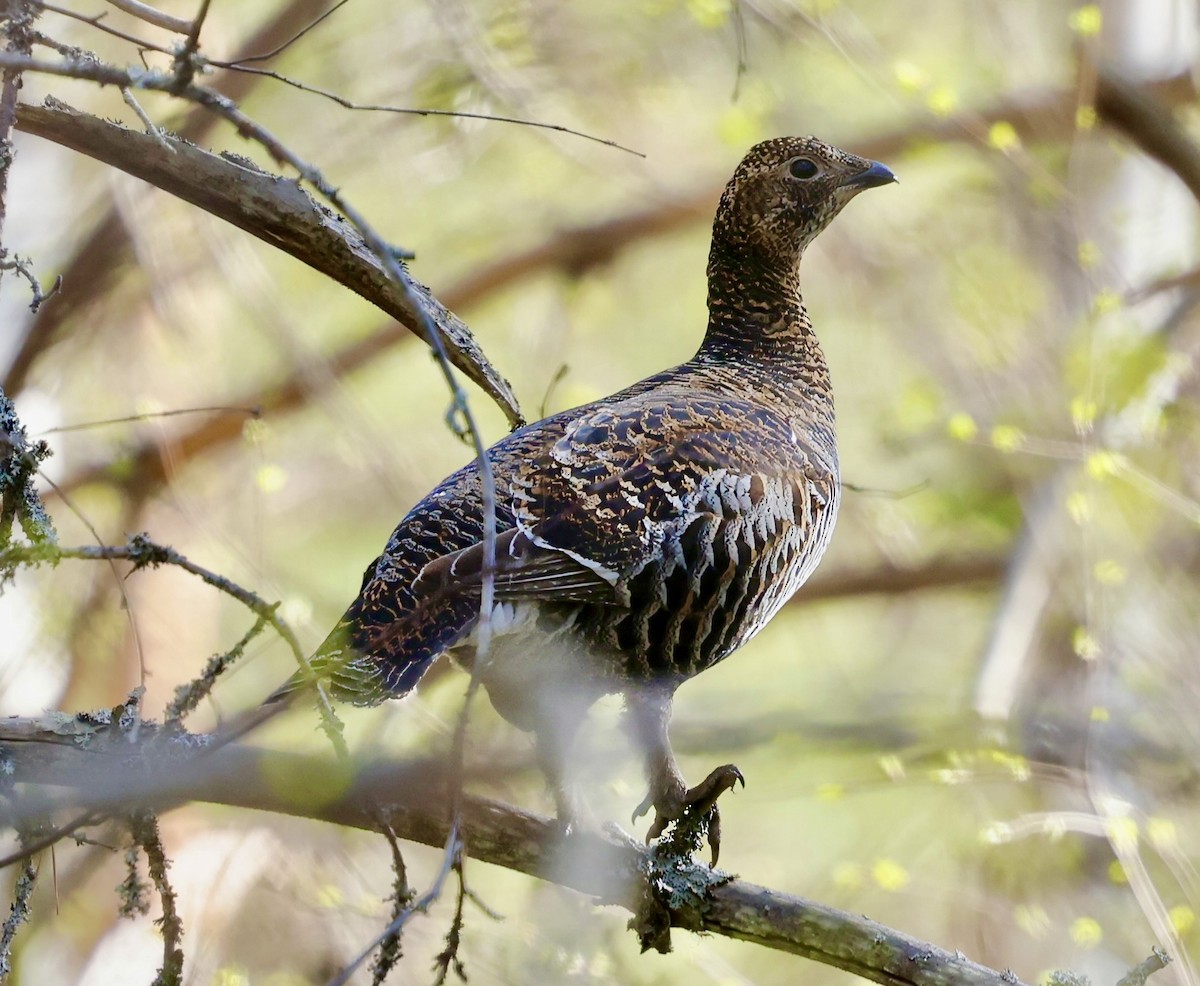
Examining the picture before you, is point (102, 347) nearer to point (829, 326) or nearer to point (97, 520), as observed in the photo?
point (97, 520)

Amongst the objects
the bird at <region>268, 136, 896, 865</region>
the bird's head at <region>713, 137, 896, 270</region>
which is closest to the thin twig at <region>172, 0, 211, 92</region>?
the bird at <region>268, 136, 896, 865</region>

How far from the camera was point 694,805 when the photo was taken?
3.75 m

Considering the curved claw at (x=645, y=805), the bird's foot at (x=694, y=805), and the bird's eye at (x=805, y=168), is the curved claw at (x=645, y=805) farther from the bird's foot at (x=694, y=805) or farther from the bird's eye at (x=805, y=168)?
the bird's eye at (x=805, y=168)

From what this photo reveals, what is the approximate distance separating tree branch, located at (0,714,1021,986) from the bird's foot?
0.62 feet

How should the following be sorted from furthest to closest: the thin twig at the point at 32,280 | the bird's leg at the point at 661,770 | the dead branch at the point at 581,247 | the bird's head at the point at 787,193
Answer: the dead branch at the point at 581,247
the bird's head at the point at 787,193
the bird's leg at the point at 661,770
the thin twig at the point at 32,280

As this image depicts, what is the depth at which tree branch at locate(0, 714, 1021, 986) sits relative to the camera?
2.11 metres

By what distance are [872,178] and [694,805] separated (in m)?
2.39

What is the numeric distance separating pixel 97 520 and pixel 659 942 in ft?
18.0

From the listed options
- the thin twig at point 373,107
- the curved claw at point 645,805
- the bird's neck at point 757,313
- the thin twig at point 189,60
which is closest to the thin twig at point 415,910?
the thin twig at point 189,60

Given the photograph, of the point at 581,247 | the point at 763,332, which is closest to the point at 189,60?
the point at 763,332

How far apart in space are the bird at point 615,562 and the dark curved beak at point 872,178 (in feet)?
3.34

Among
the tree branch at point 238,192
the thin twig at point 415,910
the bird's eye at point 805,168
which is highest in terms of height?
the bird's eye at point 805,168

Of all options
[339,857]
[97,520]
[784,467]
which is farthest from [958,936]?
[97,520]

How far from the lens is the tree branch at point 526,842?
6.91 feet
